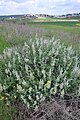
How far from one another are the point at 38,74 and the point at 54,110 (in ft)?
2.71

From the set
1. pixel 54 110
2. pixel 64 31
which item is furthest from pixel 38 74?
pixel 64 31

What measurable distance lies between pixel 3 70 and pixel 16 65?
0.99 feet

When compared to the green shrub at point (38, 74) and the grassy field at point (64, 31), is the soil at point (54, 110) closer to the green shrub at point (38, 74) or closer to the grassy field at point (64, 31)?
the green shrub at point (38, 74)

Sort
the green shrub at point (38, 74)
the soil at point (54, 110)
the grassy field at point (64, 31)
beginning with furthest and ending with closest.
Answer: the grassy field at point (64, 31) → the green shrub at point (38, 74) → the soil at point (54, 110)

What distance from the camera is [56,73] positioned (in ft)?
17.6

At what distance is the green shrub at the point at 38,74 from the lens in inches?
195

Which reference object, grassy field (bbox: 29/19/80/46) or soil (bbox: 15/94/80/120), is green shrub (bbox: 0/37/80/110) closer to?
soil (bbox: 15/94/80/120)

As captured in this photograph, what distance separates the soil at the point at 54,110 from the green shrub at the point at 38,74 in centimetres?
10

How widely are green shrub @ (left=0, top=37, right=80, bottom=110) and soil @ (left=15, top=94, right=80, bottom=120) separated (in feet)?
0.34

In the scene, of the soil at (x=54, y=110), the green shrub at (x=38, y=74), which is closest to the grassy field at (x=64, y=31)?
the green shrub at (x=38, y=74)

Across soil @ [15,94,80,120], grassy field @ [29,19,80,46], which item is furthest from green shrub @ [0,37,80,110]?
grassy field @ [29,19,80,46]

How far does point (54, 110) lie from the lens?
4.63 metres

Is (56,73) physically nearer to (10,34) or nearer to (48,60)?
(48,60)

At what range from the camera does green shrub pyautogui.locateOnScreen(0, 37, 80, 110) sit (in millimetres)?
4945
